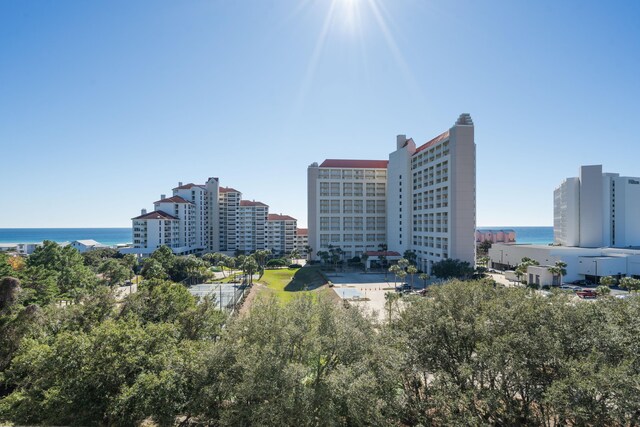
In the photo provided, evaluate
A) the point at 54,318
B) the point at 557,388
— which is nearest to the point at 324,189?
the point at 54,318

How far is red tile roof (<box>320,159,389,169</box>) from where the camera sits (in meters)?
91.9

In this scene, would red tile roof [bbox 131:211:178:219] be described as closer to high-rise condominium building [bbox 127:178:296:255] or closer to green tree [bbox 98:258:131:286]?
high-rise condominium building [bbox 127:178:296:255]

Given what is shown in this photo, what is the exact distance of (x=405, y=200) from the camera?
3164 inches

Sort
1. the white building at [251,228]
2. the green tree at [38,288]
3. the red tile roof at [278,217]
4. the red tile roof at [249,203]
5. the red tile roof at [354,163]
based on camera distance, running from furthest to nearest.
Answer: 1. the red tile roof at [278,217]
2. the red tile roof at [249,203]
3. the white building at [251,228]
4. the red tile roof at [354,163]
5. the green tree at [38,288]

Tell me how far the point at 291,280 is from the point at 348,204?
31796 millimetres

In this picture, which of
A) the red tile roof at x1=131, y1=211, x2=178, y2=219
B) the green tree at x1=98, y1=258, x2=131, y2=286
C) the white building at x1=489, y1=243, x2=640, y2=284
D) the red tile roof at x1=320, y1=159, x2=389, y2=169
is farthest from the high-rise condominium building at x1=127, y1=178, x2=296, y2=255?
the white building at x1=489, y1=243, x2=640, y2=284

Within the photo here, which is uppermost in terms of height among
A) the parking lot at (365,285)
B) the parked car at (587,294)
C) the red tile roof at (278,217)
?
the red tile roof at (278,217)

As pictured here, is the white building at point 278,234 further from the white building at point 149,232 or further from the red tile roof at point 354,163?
the white building at point 149,232

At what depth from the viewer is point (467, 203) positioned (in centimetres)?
6159

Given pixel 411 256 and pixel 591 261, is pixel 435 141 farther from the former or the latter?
pixel 591 261

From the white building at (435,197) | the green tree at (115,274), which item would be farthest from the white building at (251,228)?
the green tree at (115,274)

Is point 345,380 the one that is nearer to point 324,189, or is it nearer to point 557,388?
point 557,388

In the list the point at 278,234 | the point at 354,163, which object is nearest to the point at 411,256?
the point at 354,163

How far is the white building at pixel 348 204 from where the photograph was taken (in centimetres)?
9056
